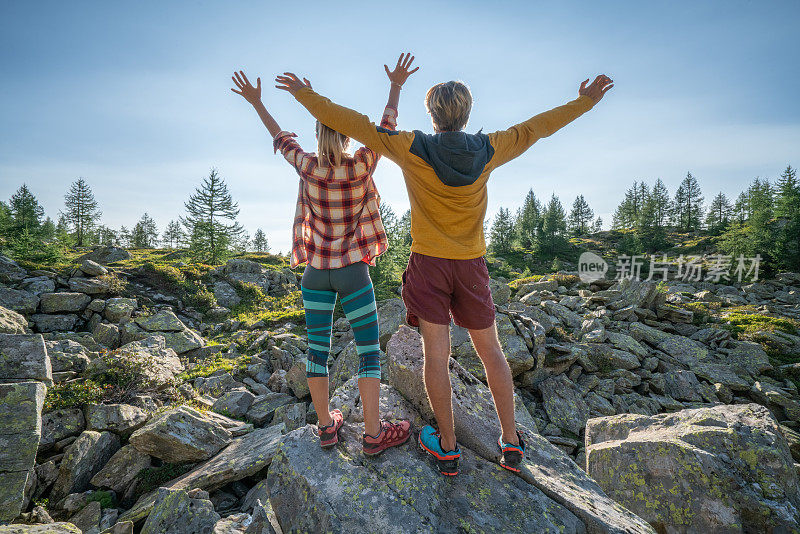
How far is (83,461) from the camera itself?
18.8 feet

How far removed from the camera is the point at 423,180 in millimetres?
3068

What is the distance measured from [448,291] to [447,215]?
69 centimetres

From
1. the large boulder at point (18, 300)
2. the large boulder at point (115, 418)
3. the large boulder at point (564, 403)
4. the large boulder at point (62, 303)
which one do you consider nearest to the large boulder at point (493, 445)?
the large boulder at point (564, 403)

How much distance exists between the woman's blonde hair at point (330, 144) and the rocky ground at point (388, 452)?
108 inches

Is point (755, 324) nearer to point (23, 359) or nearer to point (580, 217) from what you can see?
point (23, 359)

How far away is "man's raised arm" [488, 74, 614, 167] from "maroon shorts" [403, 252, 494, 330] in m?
1.01

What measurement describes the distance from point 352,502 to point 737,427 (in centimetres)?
522

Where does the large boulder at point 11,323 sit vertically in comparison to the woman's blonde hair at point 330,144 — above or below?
below

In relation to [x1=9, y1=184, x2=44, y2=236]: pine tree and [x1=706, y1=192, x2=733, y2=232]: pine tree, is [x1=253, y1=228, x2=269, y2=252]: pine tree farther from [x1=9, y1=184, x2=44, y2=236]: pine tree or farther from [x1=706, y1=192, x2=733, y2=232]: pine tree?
[x1=706, y1=192, x2=733, y2=232]: pine tree

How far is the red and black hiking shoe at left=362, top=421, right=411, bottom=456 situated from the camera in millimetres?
3287

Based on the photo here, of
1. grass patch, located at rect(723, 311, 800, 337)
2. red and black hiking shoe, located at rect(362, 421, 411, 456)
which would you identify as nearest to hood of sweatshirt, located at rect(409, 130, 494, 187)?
red and black hiking shoe, located at rect(362, 421, 411, 456)

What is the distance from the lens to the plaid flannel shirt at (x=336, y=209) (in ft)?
10.4

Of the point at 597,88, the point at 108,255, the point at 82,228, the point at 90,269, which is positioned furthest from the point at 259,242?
the point at 597,88

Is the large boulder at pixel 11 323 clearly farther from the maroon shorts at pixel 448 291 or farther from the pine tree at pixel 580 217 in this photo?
the pine tree at pixel 580 217
